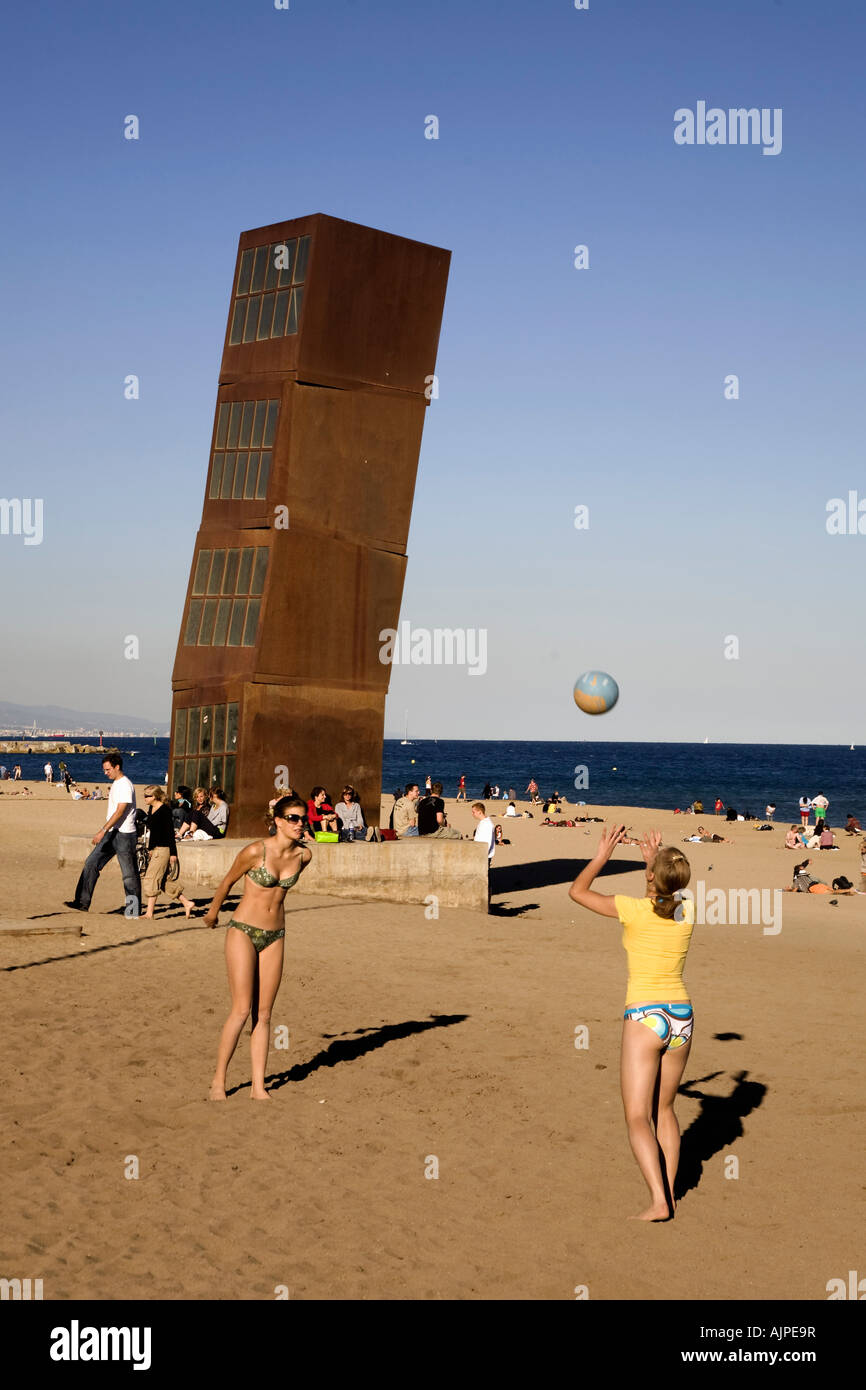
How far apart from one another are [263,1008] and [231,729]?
1334 centimetres

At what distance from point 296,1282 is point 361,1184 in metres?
1.33

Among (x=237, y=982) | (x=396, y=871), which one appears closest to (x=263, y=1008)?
(x=237, y=982)

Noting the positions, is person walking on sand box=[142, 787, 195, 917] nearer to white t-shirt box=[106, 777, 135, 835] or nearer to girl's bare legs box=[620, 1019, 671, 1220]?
white t-shirt box=[106, 777, 135, 835]

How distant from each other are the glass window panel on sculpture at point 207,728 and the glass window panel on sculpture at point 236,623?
128 centimetres

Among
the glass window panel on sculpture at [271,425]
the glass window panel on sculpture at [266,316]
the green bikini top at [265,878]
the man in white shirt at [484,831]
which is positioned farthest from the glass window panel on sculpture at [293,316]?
the green bikini top at [265,878]

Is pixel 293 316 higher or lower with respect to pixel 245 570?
higher

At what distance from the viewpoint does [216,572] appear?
22.2m

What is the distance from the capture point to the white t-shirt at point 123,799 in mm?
14000

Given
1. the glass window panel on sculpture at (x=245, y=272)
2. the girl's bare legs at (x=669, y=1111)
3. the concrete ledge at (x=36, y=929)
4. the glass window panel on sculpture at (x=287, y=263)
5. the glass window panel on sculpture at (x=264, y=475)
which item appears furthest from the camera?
the glass window panel on sculpture at (x=245, y=272)

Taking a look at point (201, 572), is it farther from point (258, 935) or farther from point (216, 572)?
point (258, 935)

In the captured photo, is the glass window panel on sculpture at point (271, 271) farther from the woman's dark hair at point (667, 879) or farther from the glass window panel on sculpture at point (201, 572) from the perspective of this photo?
the woman's dark hair at point (667, 879)

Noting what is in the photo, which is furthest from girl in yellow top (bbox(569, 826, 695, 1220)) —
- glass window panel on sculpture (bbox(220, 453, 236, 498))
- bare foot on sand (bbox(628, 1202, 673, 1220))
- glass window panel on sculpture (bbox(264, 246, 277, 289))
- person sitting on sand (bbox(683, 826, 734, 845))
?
person sitting on sand (bbox(683, 826, 734, 845))

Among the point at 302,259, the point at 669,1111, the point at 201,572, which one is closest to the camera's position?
the point at 669,1111

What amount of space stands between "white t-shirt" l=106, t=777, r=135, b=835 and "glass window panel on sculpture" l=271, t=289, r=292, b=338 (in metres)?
10.6
